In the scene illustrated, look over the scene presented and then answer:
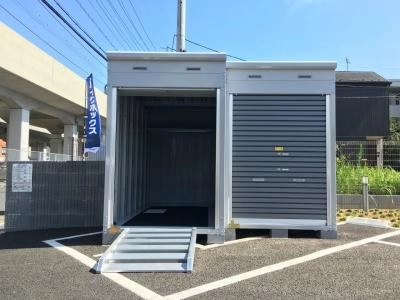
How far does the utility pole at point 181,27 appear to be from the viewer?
15.8 m

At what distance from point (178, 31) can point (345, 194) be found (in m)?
7.54

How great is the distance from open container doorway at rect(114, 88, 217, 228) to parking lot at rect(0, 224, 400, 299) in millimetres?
3478

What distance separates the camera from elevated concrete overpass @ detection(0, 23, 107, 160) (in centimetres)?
2119

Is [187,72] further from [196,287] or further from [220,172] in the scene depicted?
[196,287]

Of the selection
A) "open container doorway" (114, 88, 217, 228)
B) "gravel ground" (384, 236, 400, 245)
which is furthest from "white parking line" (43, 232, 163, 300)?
"gravel ground" (384, 236, 400, 245)

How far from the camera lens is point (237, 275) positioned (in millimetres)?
6754

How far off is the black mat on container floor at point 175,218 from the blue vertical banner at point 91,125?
4225mm

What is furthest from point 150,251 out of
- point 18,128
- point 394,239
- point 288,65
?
point 18,128

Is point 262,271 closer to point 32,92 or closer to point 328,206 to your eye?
point 328,206

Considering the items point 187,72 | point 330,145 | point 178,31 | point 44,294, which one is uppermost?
point 178,31

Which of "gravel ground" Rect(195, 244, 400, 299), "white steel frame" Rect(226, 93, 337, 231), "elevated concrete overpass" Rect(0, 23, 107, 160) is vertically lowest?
"gravel ground" Rect(195, 244, 400, 299)

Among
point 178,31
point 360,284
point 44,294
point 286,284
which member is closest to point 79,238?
point 44,294

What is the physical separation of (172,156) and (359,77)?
25.1 m

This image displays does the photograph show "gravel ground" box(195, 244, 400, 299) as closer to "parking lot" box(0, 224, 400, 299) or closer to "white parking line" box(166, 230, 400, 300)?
"parking lot" box(0, 224, 400, 299)
